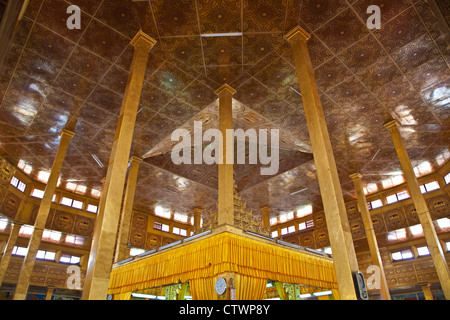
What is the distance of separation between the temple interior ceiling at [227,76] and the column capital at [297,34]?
13 centimetres

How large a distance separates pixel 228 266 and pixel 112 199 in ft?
10.6

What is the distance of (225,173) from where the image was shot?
27.9ft

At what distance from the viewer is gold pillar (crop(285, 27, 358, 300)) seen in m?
5.45

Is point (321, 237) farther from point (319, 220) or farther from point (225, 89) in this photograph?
point (225, 89)

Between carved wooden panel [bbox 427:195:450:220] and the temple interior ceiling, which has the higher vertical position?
the temple interior ceiling

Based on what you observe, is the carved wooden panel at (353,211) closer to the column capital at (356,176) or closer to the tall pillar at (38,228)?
the column capital at (356,176)

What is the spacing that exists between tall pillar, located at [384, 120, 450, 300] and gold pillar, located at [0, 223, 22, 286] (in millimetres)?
19060

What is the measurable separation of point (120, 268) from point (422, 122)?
45.8ft

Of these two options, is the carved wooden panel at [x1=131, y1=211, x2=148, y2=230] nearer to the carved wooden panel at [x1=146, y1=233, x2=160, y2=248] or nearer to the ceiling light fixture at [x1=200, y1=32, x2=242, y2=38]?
the carved wooden panel at [x1=146, y1=233, x2=160, y2=248]

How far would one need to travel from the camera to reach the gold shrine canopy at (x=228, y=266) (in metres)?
7.16

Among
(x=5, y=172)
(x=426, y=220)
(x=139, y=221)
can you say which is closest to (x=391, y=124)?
(x=426, y=220)

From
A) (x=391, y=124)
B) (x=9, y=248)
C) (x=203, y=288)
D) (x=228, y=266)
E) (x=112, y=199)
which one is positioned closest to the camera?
(x=112, y=199)

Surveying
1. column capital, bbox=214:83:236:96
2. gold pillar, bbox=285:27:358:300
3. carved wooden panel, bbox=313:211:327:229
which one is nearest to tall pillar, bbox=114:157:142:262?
column capital, bbox=214:83:236:96

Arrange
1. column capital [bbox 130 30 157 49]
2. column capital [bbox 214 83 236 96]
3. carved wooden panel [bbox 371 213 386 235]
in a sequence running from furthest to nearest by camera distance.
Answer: carved wooden panel [bbox 371 213 386 235] → column capital [bbox 214 83 236 96] → column capital [bbox 130 30 157 49]
